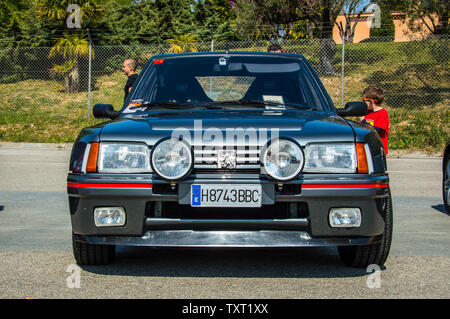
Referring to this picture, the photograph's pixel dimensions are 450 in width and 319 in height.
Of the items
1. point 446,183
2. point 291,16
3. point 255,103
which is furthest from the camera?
point 291,16

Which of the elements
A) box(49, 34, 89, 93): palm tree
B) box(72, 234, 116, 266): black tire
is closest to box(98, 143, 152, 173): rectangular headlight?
box(72, 234, 116, 266): black tire

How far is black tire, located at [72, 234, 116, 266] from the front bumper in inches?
15.6

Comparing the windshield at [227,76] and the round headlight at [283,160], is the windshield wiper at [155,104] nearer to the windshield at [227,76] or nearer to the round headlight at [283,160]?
the windshield at [227,76]

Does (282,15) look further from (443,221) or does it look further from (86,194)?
(86,194)

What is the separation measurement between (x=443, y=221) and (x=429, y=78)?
17278mm

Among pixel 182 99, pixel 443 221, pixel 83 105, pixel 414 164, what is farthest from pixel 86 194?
pixel 83 105

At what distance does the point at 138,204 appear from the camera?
426cm

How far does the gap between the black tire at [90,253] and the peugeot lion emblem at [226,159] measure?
3.55ft

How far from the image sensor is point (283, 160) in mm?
4238

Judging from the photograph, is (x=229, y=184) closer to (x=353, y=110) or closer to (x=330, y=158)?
(x=330, y=158)

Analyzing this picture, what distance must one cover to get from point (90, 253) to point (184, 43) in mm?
19621

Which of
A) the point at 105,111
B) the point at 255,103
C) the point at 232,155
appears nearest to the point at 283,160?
the point at 232,155

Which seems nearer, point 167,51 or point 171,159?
point 171,159

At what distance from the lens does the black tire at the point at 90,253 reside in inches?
185
